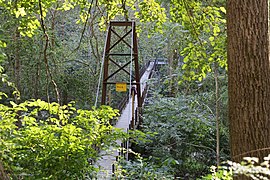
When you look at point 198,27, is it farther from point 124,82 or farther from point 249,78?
point 124,82

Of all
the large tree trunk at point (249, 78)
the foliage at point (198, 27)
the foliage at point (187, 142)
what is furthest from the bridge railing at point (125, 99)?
the large tree trunk at point (249, 78)

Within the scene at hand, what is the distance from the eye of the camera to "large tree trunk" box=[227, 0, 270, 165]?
7.85 feet

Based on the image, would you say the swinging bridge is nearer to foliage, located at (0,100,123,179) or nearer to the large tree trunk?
foliage, located at (0,100,123,179)

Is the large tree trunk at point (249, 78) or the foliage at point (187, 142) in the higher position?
the large tree trunk at point (249, 78)

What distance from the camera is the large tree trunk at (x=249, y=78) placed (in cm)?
239

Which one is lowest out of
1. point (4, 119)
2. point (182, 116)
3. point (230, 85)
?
point (182, 116)

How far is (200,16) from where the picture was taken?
3.84 metres

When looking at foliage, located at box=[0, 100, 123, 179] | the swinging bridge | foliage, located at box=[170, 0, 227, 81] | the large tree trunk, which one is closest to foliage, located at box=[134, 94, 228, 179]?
the swinging bridge

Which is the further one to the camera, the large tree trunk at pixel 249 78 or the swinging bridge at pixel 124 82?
the swinging bridge at pixel 124 82

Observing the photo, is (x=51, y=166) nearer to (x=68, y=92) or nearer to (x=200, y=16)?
(x=200, y=16)

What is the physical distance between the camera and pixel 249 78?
2432 millimetres

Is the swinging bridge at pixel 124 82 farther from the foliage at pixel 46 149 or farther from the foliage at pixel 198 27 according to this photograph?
the foliage at pixel 198 27

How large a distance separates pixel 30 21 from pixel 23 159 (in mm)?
1717

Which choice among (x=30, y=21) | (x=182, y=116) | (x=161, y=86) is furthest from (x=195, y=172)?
(x=161, y=86)
